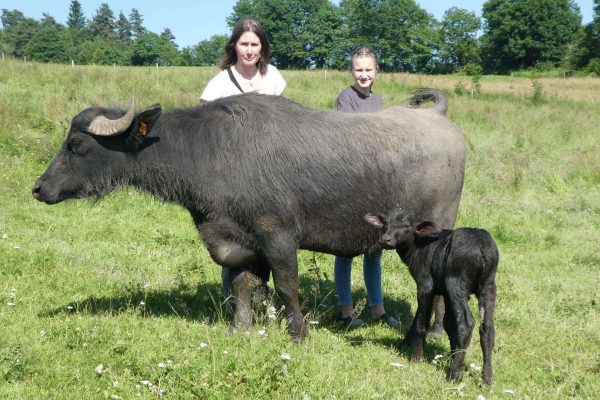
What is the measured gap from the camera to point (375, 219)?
17.4ft

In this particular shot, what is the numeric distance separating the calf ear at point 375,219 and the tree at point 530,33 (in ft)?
237

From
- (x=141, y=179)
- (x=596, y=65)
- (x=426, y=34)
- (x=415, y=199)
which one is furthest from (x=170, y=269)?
(x=426, y=34)

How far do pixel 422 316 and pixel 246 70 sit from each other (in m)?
3.01

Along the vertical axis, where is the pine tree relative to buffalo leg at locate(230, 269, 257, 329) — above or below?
above

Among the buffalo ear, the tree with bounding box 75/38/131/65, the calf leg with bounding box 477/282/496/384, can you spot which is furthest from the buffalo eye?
the tree with bounding box 75/38/131/65

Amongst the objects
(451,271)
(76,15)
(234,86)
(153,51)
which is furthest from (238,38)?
(76,15)

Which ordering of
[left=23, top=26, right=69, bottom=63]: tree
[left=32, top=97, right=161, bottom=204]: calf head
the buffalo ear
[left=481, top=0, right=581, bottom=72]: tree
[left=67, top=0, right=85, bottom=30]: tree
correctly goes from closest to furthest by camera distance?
the buffalo ear < [left=32, top=97, right=161, bottom=204]: calf head < [left=481, top=0, right=581, bottom=72]: tree < [left=23, top=26, right=69, bottom=63]: tree < [left=67, top=0, right=85, bottom=30]: tree

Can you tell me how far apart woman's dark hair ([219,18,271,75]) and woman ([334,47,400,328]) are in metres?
0.93

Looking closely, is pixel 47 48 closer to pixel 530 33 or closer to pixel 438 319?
pixel 530 33

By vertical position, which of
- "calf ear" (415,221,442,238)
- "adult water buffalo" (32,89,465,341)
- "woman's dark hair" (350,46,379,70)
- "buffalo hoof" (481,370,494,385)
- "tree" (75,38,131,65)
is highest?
"tree" (75,38,131,65)

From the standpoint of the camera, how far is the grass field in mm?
4402

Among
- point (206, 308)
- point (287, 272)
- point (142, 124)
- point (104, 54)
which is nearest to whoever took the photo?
point (142, 124)

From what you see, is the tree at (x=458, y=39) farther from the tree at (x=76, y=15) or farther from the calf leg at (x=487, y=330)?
the tree at (x=76, y=15)

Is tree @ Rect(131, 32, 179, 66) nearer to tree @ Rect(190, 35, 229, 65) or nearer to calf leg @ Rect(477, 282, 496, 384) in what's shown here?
tree @ Rect(190, 35, 229, 65)
